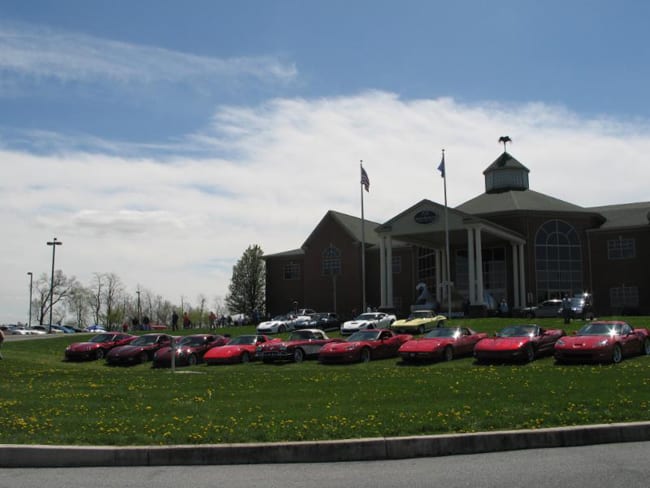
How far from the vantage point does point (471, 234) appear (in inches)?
1993

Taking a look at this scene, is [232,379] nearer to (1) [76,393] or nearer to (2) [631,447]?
(1) [76,393]

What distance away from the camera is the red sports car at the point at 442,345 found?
2338 cm

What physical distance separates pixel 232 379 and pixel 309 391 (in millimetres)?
4307

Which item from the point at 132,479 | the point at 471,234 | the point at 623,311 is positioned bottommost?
the point at 132,479

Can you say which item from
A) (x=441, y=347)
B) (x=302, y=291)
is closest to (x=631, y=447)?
(x=441, y=347)

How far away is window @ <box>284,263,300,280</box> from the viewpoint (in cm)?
7531

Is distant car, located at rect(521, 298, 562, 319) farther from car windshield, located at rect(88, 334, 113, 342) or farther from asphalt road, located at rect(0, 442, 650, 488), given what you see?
asphalt road, located at rect(0, 442, 650, 488)

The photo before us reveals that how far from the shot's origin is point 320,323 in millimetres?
44406

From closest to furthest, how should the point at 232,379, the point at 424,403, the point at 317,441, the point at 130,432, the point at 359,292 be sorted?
the point at 317,441 → the point at 130,432 → the point at 424,403 → the point at 232,379 → the point at 359,292

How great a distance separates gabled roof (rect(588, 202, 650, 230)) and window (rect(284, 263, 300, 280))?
30348 mm

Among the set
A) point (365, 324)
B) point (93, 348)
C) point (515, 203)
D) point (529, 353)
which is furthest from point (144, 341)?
point (515, 203)

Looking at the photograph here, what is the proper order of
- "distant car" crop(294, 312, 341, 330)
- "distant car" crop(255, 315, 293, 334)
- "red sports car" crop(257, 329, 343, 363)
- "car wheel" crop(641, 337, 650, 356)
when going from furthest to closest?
"distant car" crop(294, 312, 341, 330) → "distant car" crop(255, 315, 293, 334) → "red sports car" crop(257, 329, 343, 363) → "car wheel" crop(641, 337, 650, 356)

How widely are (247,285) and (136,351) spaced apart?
65.0 meters

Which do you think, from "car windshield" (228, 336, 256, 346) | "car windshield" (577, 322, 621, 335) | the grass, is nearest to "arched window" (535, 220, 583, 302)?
"car windshield" (228, 336, 256, 346)
